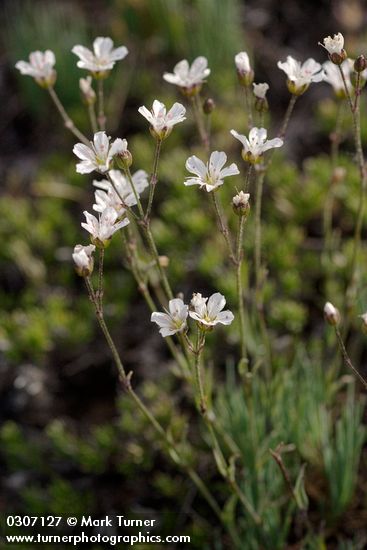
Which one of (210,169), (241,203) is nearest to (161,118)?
(210,169)

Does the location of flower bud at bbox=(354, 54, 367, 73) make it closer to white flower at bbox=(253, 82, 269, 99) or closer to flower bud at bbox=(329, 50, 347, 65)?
flower bud at bbox=(329, 50, 347, 65)

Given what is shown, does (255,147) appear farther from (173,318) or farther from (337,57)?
(173,318)

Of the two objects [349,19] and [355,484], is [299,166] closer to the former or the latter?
[349,19]

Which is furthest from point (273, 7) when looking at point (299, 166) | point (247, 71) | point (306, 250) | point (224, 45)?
point (247, 71)

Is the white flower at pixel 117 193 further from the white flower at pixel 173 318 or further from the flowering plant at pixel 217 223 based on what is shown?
the white flower at pixel 173 318

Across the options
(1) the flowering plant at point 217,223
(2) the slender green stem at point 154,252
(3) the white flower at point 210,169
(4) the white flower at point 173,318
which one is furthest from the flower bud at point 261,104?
(4) the white flower at point 173,318

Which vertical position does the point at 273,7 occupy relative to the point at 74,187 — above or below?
above

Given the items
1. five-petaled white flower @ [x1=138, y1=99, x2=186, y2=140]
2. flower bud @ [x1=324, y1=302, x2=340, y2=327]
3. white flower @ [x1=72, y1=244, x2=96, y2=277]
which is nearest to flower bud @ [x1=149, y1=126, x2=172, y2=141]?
five-petaled white flower @ [x1=138, y1=99, x2=186, y2=140]
